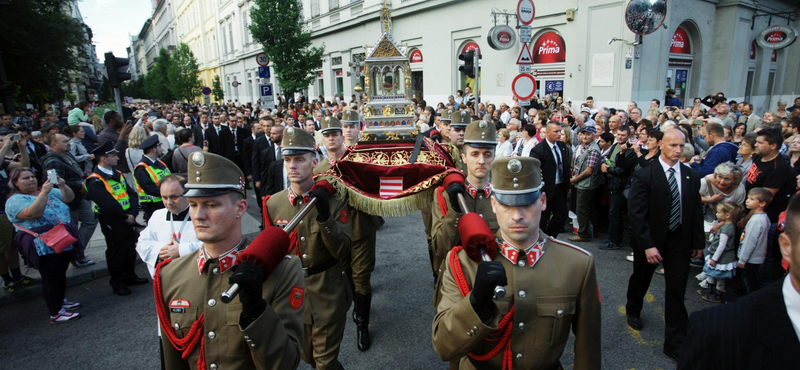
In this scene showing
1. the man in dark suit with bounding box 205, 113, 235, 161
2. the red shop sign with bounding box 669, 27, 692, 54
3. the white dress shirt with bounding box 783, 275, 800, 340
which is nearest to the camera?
the white dress shirt with bounding box 783, 275, 800, 340

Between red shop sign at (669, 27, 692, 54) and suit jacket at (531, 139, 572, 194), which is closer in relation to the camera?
suit jacket at (531, 139, 572, 194)

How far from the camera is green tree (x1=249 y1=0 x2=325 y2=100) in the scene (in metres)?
22.2

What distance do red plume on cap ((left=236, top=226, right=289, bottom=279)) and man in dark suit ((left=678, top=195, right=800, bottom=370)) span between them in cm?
168

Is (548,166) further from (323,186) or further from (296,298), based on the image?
(296,298)

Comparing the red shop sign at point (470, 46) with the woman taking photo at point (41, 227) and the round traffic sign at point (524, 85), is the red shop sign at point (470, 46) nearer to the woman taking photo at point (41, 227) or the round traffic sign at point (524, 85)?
the round traffic sign at point (524, 85)

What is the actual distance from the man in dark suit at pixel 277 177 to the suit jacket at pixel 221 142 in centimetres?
469

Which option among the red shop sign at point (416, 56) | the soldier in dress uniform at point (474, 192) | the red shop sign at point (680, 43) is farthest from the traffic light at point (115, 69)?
the red shop sign at point (680, 43)

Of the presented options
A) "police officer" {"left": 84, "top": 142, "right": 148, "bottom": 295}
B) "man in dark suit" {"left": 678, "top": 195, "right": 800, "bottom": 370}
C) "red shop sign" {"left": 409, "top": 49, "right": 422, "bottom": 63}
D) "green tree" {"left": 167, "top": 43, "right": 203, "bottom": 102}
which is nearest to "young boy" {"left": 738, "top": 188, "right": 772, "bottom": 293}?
"man in dark suit" {"left": 678, "top": 195, "right": 800, "bottom": 370}

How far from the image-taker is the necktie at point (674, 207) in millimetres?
3881

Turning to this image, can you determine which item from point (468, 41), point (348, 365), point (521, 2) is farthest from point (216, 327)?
point (468, 41)

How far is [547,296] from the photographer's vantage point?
2105mm

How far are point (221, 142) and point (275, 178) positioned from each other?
5144mm

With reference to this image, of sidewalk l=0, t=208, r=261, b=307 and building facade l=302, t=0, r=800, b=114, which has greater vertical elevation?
building facade l=302, t=0, r=800, b=114

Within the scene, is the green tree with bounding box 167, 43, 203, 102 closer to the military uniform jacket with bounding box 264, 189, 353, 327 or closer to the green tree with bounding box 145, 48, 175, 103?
the green tree with bounding box 145, 48, 175, 103
